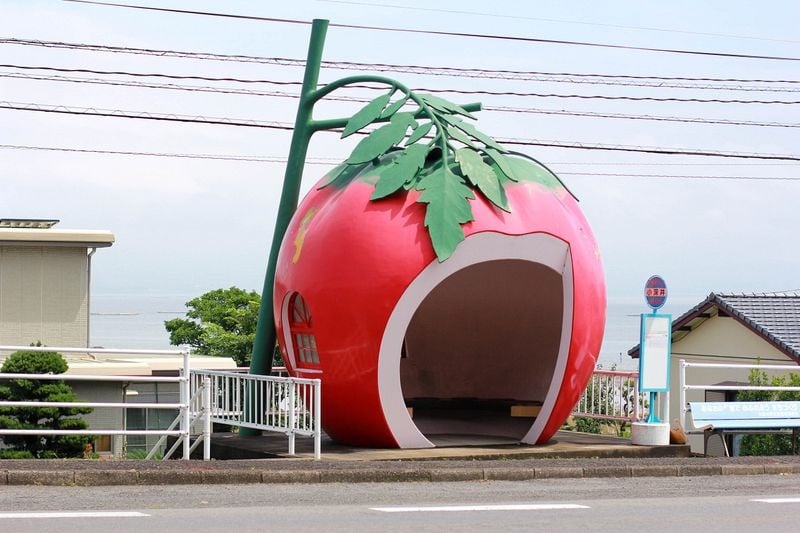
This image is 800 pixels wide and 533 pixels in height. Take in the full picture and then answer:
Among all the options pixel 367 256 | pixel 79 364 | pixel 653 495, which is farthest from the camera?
pixel 79 364

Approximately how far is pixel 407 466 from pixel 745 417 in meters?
5.43

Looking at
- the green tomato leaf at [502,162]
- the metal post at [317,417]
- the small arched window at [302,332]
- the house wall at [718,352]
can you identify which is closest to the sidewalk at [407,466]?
the metal post at [317,417]

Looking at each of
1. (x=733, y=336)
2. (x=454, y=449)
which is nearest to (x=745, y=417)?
(x=454, y=449)

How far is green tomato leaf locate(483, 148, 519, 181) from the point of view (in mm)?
15406

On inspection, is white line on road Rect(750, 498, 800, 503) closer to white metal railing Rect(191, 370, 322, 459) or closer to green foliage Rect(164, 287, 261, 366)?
white metal railing Rect(191, 370, 322, 459)

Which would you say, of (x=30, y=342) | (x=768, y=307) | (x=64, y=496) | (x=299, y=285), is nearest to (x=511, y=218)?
(x=299, y=285)

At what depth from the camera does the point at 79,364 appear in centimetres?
2414

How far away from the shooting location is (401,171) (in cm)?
1495

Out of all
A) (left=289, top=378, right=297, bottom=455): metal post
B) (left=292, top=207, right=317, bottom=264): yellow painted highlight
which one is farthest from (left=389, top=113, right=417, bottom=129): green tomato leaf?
(left=289, top=378, right=297, bottom=455): metal post

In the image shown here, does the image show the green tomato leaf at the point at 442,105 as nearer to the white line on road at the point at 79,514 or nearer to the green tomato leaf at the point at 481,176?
the green tomato leaf at the point at 481,176

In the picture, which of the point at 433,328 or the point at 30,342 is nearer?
the point at 433,328

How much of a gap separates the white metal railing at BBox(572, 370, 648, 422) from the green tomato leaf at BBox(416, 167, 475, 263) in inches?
151

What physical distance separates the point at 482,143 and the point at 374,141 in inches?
53.6

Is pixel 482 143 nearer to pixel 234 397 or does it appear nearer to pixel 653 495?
pixel 234 397
